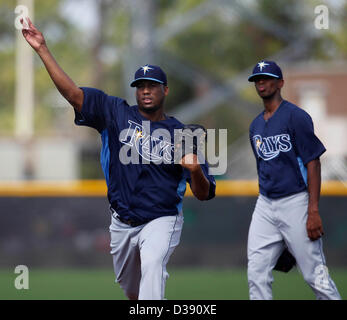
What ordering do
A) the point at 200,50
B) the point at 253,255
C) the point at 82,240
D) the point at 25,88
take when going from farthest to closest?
1. the point at 200,50
2. the point at 25,88
3. the point at 82,240
4. the point at 253,255

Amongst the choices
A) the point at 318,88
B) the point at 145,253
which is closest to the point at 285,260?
the point at 145,253

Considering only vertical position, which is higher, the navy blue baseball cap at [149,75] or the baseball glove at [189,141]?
the navy blue baseball cap at [149,75]

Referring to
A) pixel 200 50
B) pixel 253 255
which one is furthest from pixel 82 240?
pixel 200 50

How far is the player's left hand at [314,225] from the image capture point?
4.90 m

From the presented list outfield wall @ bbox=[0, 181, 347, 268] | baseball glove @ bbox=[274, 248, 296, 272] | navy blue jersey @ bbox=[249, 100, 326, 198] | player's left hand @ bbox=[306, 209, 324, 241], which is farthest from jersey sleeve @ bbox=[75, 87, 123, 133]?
outfield wall @ bbox=[0, 181, 347, 268]

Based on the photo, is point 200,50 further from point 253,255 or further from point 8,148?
point 253,255

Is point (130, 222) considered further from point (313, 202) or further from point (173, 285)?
point (173, 285)

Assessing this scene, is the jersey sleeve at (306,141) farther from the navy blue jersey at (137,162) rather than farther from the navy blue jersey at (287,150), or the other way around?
the navy blue jersey at (137,162)

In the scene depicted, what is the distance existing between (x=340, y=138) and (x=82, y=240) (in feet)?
21.8

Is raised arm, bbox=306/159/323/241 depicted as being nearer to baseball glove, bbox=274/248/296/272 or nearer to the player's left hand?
the player's left hand

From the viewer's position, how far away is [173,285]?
8.23 m

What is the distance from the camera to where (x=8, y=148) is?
19.6 metres

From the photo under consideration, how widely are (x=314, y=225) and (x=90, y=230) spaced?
5228mm

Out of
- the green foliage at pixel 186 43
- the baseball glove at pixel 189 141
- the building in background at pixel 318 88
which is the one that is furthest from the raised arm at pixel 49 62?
the green foliage at pixel 186 43
